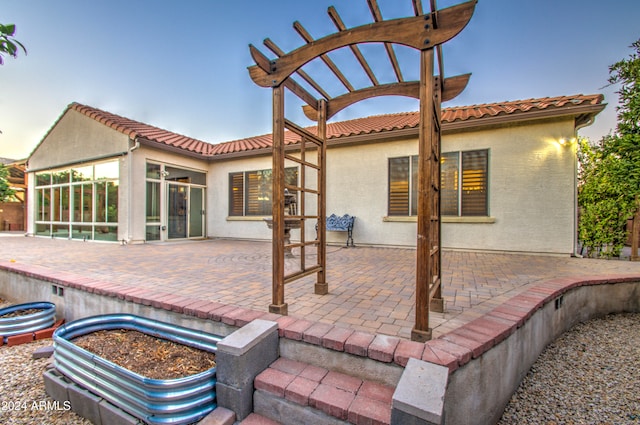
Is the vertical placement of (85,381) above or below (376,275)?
below

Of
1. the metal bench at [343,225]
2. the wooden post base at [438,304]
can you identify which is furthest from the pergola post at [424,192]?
the metal bench at [343,225]

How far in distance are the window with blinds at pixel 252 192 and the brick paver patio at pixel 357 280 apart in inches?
140

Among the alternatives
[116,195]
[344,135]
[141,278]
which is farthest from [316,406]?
[116,195]

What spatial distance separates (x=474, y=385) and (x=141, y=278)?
12.6 ft

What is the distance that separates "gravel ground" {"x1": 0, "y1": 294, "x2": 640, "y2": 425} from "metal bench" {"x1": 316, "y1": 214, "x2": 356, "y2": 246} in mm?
4906

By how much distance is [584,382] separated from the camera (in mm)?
2473

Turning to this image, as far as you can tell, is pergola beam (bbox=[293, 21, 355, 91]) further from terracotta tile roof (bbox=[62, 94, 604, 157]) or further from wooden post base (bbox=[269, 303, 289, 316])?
terracotta tile roof (bbox=[62, 94, 604, 157])

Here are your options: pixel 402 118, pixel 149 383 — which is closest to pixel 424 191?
pixel 149 383

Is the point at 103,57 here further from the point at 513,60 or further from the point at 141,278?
the point at 513,60

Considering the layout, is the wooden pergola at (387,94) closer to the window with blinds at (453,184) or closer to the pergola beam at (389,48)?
the pergola beam at (389,48)

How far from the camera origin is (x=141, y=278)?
3.65 meters

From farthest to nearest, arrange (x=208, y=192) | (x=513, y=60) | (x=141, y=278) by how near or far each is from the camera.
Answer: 1. (x=208, y=192)
2. (x=513, y=60)
3. (x=141, y=278)

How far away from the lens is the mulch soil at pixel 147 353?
2033mm

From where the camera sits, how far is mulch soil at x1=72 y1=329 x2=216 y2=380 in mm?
2033
